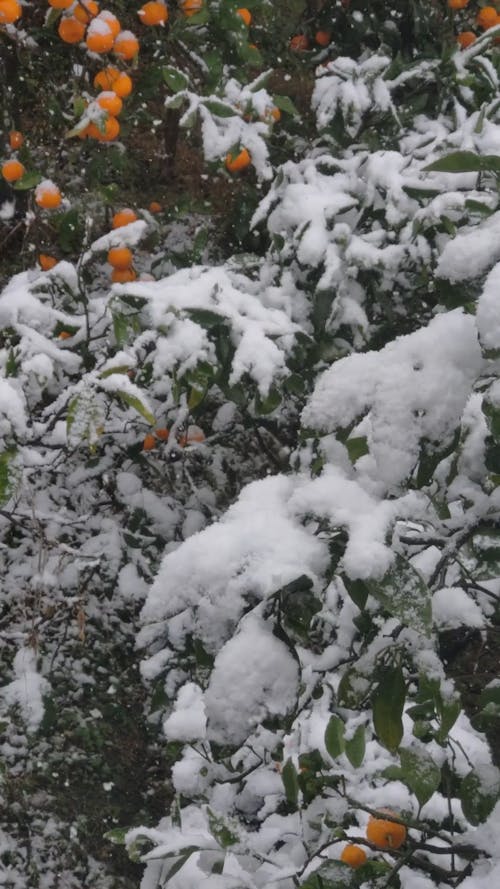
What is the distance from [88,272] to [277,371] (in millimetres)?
1033

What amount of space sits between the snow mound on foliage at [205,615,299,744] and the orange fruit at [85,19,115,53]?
55.6 inches

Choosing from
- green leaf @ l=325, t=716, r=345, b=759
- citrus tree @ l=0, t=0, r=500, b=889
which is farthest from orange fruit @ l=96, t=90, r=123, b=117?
green leaf @ l=325, t=716, r=345, b=759

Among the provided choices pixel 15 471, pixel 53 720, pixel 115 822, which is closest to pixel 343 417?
pixel 15 471

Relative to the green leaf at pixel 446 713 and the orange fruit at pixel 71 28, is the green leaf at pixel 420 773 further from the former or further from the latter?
the orange fruit at pixel 71 28

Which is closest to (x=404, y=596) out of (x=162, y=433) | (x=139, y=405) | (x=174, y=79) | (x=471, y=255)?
(x=471, y=255)

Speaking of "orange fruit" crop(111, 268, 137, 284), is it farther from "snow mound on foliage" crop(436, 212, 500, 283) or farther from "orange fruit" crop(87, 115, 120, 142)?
"snow mound on foliage" crop(436, 212, 500, 283)

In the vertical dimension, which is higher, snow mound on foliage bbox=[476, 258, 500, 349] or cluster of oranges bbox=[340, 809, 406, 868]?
snow mound on foliage bbox=[476, 258, 500, 349]

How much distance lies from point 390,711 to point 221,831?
37 centimetres

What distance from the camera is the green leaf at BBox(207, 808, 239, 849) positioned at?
1021mm

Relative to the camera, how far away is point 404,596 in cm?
70

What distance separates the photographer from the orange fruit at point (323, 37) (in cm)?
243

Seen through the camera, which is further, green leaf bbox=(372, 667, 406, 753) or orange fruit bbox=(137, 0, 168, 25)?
orange fruit bbox=(137, 0, 168, 25)

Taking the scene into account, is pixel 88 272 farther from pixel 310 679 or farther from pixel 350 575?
pixel 350 575

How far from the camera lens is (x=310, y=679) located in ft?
3.80
